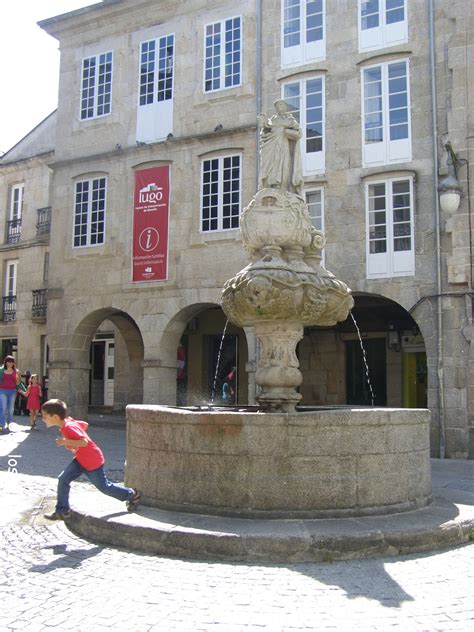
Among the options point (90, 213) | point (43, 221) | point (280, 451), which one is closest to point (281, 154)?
point (280, 451)

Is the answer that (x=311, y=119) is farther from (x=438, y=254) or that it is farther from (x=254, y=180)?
(x=438, y=254)

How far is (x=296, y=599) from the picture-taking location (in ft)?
14.4

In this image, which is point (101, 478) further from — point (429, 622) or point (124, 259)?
point (124, 259)

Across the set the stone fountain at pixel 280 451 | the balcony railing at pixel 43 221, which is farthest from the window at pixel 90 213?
the stone fountain at pixel 280 451

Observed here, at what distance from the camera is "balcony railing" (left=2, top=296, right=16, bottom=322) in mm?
26031

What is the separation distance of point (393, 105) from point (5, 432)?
11.3 metres

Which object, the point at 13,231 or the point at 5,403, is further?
the point at 13,231

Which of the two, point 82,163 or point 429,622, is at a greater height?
point 82,163

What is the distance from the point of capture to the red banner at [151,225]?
57.8 feet

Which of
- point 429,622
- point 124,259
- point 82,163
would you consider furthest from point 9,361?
point 429,622

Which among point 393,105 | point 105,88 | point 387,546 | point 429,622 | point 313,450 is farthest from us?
point 105,88

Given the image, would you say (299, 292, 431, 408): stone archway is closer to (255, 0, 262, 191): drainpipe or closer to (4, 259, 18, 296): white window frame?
(255, 0, 262, 191): drainpipe

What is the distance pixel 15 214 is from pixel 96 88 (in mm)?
8909

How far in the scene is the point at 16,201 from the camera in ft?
88.2
